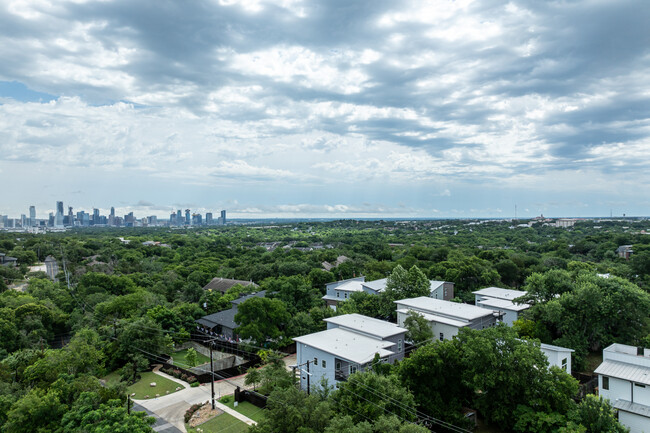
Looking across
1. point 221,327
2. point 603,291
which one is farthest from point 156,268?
point 603,291

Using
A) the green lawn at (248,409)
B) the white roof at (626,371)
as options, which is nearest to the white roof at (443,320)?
the white roof at (626,371)

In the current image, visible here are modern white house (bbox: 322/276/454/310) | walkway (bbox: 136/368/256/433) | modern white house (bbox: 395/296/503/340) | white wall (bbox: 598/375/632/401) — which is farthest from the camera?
modern white house (bbox: 322/276/454/310)

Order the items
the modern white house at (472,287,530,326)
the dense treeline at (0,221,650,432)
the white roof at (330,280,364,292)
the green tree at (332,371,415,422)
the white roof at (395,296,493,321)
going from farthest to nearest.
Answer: the white roof at (330,280,364,292) < the modern white house at (472,287,530,326) < the white roof at (395,296,493,321) < the dense treeline at (0,221,650,432) < the green tree at (332,371,415,422)

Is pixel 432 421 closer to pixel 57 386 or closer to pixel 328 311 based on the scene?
pixel 328 311

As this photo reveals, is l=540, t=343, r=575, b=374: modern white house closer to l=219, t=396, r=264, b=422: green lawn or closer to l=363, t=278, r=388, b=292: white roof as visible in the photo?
l=219, t=396, r=264, b=422: green lawn

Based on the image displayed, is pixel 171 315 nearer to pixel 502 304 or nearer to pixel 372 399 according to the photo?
pixel 372 399

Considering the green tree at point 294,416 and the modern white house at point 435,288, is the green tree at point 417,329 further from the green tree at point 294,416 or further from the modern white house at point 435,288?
the modern white house at point 435,288

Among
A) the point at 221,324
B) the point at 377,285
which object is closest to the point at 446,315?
the point at 377,285

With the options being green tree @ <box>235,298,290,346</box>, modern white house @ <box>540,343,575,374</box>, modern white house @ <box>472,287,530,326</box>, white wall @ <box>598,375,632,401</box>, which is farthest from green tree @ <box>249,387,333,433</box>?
modern white house @ <box>472,287,530,326</box>
